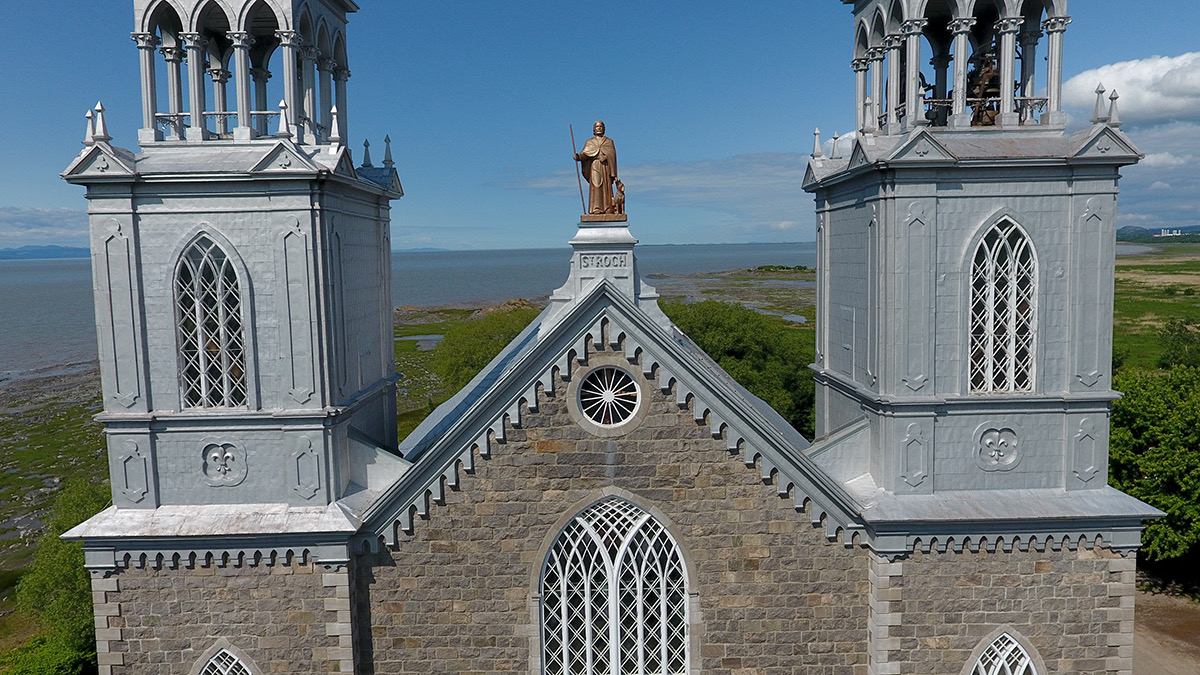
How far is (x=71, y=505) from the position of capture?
838 inches

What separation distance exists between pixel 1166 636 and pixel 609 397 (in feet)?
75.4

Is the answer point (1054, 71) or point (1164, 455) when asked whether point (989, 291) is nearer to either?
point (1054, 71)

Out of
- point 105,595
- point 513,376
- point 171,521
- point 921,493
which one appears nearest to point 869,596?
point 921,493

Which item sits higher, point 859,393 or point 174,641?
point 859,393

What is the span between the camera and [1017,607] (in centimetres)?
1252

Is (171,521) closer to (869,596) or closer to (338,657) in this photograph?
(338,657)

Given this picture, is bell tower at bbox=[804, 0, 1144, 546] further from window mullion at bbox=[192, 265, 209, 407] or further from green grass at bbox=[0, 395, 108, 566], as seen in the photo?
green grass at bbox=[0, 395, 108, 566]

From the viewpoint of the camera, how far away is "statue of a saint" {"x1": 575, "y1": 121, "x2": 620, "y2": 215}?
44.9 feet

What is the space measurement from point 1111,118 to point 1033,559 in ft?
24.5

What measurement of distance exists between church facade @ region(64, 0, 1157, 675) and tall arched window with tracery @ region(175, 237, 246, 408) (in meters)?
0.05

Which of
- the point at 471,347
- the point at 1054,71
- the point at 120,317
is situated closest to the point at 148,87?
the point at 120,317

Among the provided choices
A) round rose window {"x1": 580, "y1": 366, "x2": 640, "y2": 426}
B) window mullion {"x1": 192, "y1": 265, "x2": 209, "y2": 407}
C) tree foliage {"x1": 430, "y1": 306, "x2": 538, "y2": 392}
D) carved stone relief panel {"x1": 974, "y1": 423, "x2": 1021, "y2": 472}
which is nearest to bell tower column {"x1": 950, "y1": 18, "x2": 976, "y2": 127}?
carved stone relief panel {"x1": 974, "y1": 423, "x2": 1021, "y2": 472}

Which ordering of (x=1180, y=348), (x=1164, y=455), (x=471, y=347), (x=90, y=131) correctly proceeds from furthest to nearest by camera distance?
(x=1180, y=348) < (x=471, y=347) < (x=1164, y=455) < (x=90, y=131)

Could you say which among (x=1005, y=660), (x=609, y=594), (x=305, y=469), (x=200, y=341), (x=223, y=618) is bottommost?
(x=1005, y=660)
